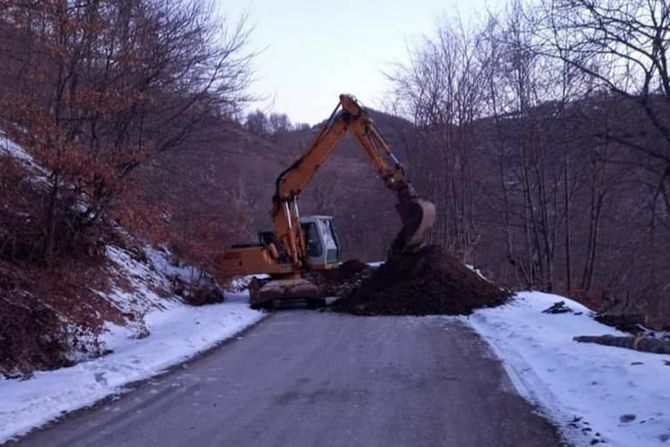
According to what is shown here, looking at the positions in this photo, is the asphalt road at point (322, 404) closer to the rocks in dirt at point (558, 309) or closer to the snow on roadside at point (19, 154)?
the rocks in dirt at point (558, 309)

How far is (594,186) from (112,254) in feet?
73.1

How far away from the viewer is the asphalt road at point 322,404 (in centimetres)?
757

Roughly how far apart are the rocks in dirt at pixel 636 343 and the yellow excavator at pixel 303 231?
30.7 ft

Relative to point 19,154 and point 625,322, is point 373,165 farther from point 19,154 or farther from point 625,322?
point 19,154

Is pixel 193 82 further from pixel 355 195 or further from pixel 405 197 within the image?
pixel 355 195

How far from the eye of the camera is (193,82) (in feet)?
78.5

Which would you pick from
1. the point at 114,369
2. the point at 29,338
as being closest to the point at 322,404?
the point at 114,369

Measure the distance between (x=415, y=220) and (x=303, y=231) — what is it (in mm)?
5634

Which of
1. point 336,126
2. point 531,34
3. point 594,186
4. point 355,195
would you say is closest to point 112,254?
point 336,126

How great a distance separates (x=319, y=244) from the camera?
88.0ft

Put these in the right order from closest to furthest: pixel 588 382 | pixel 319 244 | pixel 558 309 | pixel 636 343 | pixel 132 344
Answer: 1. pixel 588 382
2. pixel 636 343
3. pixel 132 344
4. pixel 558 309
5. pixel 319 244

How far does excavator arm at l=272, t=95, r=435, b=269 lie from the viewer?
74.3 feet

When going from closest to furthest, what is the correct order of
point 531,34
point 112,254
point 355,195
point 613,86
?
1. point 613,86
2. point 531,34
3. point 112,254
4. point 355,195

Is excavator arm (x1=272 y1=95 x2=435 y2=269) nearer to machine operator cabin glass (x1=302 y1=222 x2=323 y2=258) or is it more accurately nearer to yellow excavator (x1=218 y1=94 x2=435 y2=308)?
yellow excavator (x1=218 y1=94 x2=435 y2=308)
